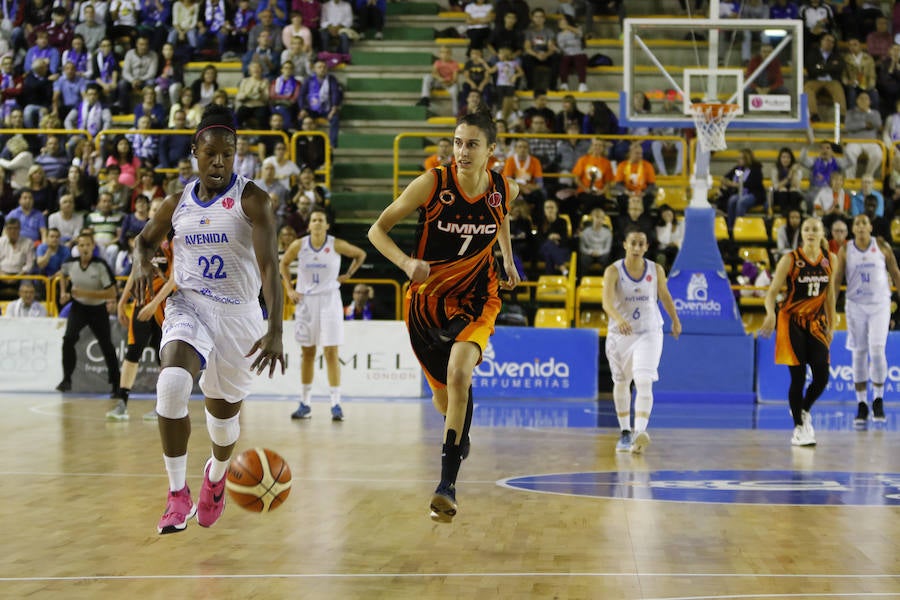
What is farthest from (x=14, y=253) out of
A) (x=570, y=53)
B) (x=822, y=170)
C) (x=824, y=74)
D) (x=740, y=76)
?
(x=824, y=74)

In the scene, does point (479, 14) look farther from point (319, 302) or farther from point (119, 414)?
point (119, 414)

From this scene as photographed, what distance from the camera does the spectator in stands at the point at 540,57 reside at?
69.4ft

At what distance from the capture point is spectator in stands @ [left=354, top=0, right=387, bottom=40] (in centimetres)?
2267

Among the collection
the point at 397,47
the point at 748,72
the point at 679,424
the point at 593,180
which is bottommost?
the point at 679,424

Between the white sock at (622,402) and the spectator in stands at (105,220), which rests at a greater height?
the spectator in stands at (105,220)

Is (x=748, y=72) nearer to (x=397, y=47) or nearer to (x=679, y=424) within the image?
(x=679, y=424)

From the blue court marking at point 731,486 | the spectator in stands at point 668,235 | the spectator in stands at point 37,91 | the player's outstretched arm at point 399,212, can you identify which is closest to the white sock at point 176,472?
the player's outstretched arm at point 399,212

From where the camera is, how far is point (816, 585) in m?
5.33

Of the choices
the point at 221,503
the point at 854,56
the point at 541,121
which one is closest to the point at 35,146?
the point at 541,121

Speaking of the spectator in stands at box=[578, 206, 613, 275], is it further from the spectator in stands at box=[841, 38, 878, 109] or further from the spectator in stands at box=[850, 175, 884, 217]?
the spectator in stands at box=[841, 38, 878, 109]

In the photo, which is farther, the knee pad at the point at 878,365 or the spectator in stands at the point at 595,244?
the spectator in stands at the point at 595,244

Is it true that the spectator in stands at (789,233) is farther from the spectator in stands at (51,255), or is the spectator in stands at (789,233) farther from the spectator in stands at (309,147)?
the spectator in stands at (51,255)

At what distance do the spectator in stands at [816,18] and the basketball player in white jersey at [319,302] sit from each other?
37.9ft

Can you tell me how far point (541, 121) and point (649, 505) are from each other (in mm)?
12458
